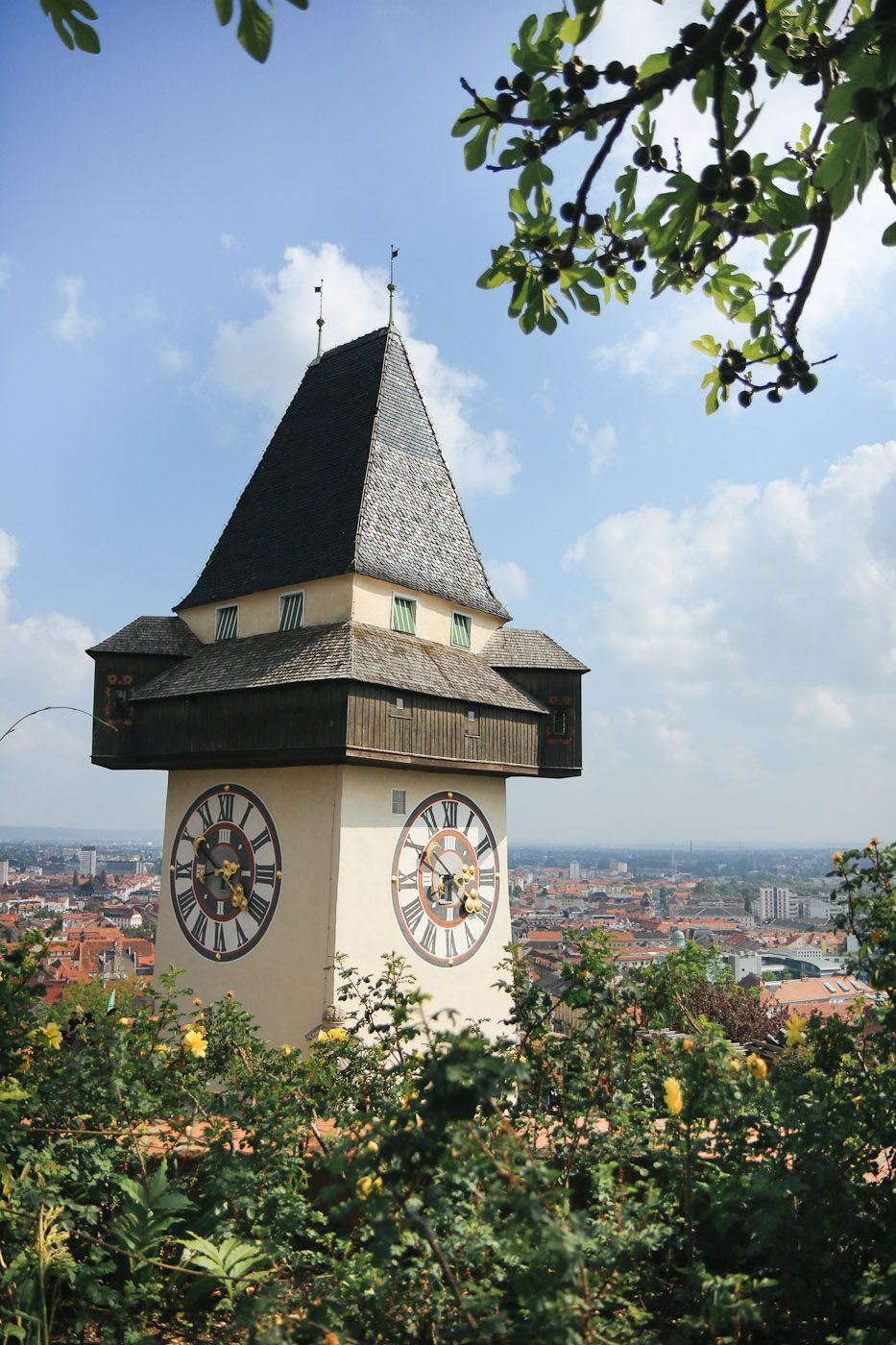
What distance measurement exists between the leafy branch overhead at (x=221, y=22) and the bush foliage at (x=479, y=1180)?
2326 millimetres

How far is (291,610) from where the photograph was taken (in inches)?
392

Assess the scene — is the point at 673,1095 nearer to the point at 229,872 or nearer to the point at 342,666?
the point at 342,666

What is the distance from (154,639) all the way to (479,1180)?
8.88m

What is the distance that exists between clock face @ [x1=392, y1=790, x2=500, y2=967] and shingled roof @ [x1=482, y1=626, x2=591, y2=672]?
5.76ft

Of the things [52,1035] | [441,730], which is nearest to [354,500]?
[441,730]

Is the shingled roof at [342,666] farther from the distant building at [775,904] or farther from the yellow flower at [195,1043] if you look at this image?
the distant building at [775,904]

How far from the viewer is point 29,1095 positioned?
3.48 metres

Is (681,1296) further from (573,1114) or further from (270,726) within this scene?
(270,726)

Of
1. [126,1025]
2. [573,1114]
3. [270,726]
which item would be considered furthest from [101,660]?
[573,1114]

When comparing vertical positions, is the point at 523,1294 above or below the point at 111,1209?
above

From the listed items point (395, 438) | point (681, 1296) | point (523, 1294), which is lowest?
point (681, 1296)

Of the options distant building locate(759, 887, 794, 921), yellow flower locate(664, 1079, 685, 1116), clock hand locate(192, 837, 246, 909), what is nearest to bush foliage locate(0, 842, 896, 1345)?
yellow flower locate(664, 1079, 685, 1116)

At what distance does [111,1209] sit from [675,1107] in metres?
2.26

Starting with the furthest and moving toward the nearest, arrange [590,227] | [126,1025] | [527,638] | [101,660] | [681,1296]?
[527,638]
[101,660]
[126,1025]
[590,227]
[681,1296]
